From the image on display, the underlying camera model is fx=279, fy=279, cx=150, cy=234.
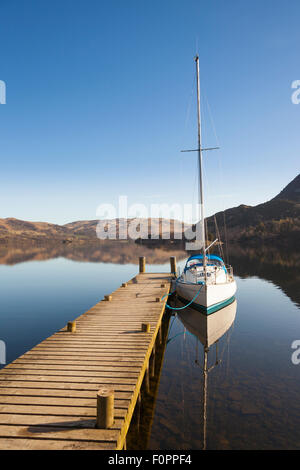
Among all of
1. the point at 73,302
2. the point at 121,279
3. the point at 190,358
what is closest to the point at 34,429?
the point at 190,358

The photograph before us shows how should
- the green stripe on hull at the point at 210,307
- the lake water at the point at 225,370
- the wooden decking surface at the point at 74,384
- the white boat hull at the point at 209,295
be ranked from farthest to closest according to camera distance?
the green stripe on hull at the point at 210,307 → the white boat hull at the point at 209,295 → the lake water at the point at 225,370 → the wooden decking surface at the point at 74,384

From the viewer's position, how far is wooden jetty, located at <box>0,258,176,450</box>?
5.65 m

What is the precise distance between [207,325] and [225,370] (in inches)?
192

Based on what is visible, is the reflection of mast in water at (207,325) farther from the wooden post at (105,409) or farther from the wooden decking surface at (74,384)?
the wooden post at (105,409)

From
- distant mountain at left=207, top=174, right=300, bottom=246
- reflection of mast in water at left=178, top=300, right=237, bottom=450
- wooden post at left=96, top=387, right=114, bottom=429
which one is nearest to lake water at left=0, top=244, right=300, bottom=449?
reflection of mast in water at left=178, top=300, right=237, bottom=450

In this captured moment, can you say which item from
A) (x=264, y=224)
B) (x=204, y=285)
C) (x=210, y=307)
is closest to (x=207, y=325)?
(x=210, y=307)

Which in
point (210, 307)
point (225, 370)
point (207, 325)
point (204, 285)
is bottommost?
point (225, 370)

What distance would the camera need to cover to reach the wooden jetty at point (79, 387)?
5648 mm

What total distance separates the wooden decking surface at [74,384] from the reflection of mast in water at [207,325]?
3.13 meters

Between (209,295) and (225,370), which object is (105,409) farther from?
(209,295)

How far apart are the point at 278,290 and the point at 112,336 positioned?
21563 millimetres

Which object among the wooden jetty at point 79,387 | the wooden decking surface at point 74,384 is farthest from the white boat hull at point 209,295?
the wooden decking surface at point 74,384

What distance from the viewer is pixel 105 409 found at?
18.7 ft

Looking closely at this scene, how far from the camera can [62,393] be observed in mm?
7215
